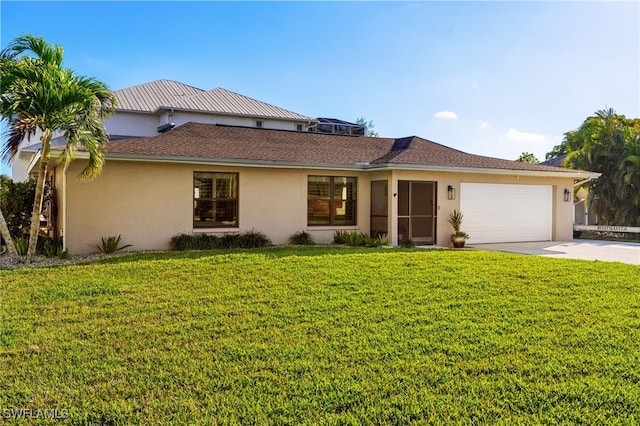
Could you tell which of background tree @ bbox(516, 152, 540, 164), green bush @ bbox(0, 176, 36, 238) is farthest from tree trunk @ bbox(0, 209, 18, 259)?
background tree @ bbox(516, 152, 540, 164)

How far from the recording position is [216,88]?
27.5m

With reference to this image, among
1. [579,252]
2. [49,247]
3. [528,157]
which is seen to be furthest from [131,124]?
[528,157]

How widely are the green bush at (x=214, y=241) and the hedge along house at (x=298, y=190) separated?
353mm

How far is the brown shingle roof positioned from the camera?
A: 42.1ft

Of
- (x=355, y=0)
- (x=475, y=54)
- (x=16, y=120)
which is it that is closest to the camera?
(x=16, y=120)

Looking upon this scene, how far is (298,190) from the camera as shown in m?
14.5

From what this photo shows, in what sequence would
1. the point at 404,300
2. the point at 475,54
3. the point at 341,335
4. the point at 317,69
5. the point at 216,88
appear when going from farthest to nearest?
the point at 216,88
the point at 317,69
the point at 475,54
the point at 404,300
the point at 341,335

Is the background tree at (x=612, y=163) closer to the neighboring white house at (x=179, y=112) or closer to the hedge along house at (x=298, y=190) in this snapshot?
the hedge along house at (x=298, y=190)

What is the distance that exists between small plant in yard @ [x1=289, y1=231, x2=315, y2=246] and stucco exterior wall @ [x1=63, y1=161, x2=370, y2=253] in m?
0.15

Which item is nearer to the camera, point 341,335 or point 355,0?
point 341,335

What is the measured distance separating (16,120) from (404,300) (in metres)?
9.32

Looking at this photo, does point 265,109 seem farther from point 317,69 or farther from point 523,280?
point 523,280

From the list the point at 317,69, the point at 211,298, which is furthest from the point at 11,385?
the point at 317,69

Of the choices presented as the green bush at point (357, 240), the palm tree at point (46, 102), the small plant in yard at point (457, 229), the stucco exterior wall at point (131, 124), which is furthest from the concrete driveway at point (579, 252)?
the stucco exterior wall at point (131, 124)
